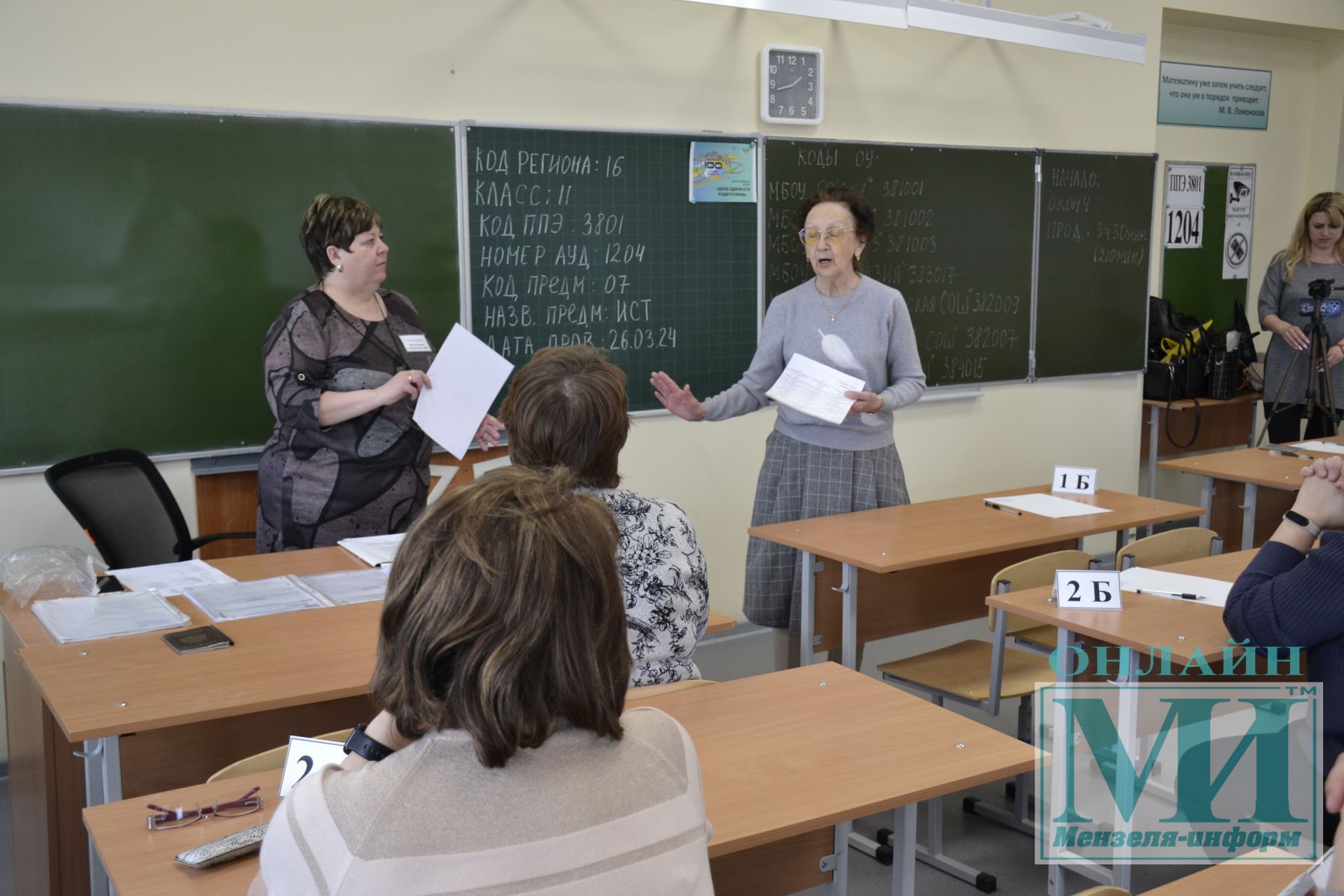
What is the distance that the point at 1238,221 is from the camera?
24.0 ft

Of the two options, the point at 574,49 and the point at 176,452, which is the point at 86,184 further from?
the point at 574,49

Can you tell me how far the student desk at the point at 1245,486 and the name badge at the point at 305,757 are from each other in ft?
11.8

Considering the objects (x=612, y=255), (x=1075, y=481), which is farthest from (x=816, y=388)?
(x=612, y=255)

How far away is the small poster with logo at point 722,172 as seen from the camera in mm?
4758

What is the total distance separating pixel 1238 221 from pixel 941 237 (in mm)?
2933

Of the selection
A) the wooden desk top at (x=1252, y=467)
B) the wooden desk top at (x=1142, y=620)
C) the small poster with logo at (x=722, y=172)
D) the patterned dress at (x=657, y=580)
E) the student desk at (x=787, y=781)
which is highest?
the small poster with logo at (x=722, y=172)

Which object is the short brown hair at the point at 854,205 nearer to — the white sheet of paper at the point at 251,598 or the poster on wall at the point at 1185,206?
the white sheet of paper at the point at 251,598

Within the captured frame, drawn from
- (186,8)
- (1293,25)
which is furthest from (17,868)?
(1293,25)

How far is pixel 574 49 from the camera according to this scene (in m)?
4.43

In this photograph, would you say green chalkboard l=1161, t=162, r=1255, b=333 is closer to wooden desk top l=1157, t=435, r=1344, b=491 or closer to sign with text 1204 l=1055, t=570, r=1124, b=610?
wooden desk top l=1157, t=435, r=1344, b=491

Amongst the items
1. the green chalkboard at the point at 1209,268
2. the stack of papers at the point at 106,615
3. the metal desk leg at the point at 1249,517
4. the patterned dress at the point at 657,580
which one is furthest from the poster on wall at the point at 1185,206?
the stack of papers at the point at 106,615

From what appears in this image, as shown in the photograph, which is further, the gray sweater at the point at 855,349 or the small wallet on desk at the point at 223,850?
the gray sweater at the point at 855,349

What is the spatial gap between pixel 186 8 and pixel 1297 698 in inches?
142

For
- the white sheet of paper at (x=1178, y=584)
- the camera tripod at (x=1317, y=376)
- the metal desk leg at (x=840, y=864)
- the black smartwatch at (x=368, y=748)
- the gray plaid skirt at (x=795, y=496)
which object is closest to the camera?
the black smartwatch at (x=368, y=748)
